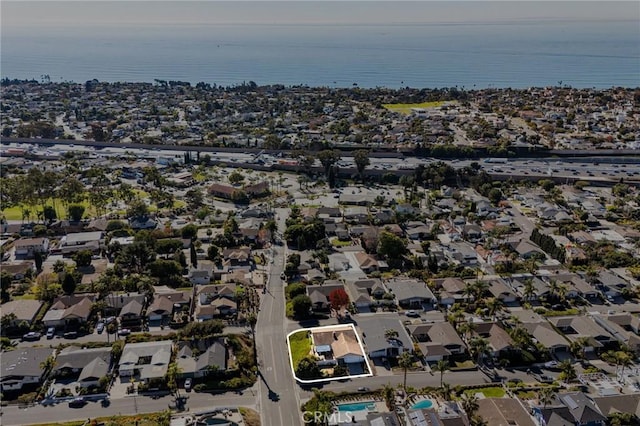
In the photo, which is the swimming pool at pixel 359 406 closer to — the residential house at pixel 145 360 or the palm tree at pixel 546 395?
the palm tree at pixel 546 395

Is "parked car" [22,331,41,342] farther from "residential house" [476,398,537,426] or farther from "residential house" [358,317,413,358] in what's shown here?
"residential house" [476,398,537,426]

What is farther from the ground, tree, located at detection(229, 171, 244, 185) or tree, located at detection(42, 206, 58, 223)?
tree, located at detection(229, 171, 244, 185)

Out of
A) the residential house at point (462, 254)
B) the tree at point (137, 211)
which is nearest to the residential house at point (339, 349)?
the residential house at point (462, 254)

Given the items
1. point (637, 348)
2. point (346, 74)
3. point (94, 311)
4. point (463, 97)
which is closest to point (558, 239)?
point (637, 348)

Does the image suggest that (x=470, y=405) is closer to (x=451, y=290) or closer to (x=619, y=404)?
(x=619, y=404)

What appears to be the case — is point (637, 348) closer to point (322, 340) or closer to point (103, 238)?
point (322, 340)

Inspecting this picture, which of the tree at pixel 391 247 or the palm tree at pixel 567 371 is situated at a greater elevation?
the tree at pixel 391 247

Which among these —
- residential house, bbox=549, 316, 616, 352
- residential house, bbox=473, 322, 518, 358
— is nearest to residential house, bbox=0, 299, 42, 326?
residential house, bbox=473, 322, 518, 358
